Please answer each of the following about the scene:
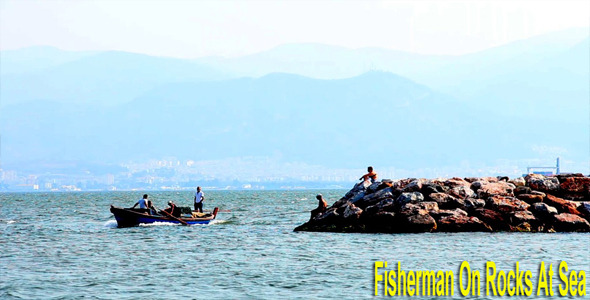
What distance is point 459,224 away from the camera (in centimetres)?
4488

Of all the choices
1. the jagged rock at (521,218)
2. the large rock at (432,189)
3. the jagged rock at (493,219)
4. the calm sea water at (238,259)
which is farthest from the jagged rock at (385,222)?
the jagged rock at (521,218)

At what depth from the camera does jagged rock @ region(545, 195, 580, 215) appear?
47125 millimetres

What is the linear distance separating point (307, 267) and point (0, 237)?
2504 centimetres

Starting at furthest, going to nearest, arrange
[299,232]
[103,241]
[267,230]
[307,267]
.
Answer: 1. [267,230]
2. [299,232]
3. [103,241]
4. [307,267]

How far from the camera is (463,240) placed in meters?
41.6

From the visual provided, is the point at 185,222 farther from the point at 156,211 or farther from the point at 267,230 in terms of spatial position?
the point at 267,230

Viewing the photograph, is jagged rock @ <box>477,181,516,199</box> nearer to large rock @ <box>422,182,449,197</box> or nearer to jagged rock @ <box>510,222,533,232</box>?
large rock @ <box>422,182,449,197</box>

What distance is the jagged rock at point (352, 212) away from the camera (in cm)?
4738

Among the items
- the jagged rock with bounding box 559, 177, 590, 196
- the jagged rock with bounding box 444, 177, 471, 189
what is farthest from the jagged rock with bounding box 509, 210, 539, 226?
the jagged rock with bounding box 559, 177, 590, 196

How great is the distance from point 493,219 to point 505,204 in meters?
1.15

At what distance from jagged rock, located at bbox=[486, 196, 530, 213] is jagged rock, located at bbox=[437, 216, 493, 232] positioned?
1564 mm

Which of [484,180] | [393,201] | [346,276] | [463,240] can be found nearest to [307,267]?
[346,276]

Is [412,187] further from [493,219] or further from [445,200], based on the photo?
[493,219]

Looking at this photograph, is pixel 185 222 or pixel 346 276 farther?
pixel 185 222
